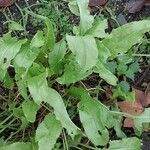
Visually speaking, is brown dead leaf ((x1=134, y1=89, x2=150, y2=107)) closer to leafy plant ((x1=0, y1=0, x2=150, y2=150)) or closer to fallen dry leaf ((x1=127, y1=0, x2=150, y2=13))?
leafy plant ((x1=0, y1=0, x2=150, y2=150))

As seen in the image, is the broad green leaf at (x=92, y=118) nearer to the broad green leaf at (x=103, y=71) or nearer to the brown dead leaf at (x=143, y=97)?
the broad green leaf at (x=103, y=71)

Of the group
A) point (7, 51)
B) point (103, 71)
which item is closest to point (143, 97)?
point (103, 71)

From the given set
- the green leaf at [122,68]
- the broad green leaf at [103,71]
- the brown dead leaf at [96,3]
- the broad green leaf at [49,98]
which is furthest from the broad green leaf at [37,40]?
the brown dead leaf at [96,3]

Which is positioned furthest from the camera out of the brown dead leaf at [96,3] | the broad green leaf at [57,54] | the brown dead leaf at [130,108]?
the brown dead leaf at [96,3]

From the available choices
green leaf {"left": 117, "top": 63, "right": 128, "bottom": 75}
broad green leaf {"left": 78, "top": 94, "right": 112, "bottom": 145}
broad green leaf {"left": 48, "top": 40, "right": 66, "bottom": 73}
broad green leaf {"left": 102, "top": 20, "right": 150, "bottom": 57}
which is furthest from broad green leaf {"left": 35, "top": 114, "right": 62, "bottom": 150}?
green leaf {"left": 117, "top": 63, "right": 128, "bottom": 75}

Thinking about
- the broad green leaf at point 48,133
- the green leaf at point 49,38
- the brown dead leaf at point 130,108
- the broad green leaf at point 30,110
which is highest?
the green leaf at point 49,38

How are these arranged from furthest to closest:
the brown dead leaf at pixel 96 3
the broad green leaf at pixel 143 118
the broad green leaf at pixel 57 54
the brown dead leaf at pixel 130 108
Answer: the brown dead leaf at pixel 96 3 → the brown dead leaf at pixel 130 108 → the broad green leaf at pixel 143 118 → the broad green leaf at pixel 57 54
